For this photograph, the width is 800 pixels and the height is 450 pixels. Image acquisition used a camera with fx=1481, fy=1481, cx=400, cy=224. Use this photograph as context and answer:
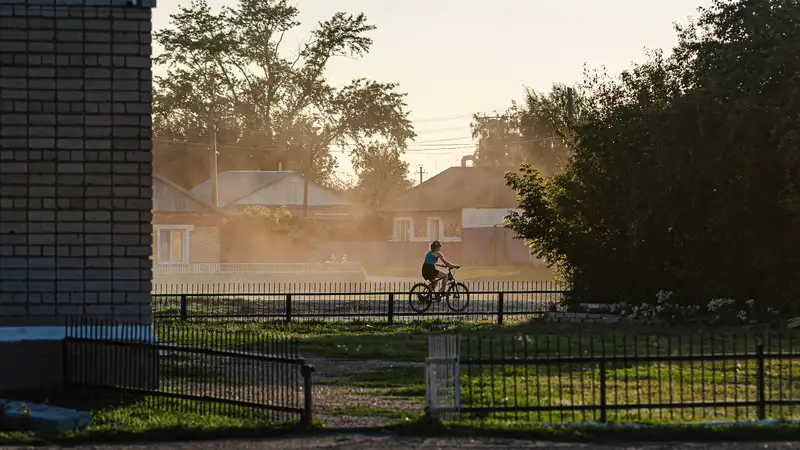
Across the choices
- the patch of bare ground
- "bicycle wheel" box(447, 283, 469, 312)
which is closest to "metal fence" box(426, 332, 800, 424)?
the patch of bare ground

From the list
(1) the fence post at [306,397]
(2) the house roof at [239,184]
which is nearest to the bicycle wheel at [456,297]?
(1) the fence post at [306,397]

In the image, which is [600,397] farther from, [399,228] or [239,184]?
[399,228]

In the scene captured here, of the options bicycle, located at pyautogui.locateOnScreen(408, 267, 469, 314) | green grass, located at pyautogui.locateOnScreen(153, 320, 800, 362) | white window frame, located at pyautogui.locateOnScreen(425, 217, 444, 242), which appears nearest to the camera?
green grass, located at pyautogui.locateOnScreen(153, 320, 800, 362)

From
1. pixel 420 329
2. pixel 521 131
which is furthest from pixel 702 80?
pixel 521 131


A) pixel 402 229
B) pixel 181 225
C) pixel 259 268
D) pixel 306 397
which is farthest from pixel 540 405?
pixel 402 229

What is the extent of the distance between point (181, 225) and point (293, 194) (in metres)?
22.9

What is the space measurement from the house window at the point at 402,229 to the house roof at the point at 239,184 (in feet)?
28.1

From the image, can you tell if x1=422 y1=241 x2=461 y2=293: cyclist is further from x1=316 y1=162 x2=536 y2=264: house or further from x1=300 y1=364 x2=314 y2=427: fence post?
x1=316 y1=162 x2=536 y2=264: house

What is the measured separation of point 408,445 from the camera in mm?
13086

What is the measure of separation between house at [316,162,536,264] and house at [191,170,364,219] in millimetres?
3690

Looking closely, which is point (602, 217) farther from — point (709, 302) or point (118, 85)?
point (118, 85)

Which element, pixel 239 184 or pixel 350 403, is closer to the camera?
pixel 350 403

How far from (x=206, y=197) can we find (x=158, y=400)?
245ft

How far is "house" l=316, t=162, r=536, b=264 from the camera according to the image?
81.7 meters
